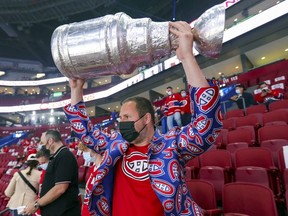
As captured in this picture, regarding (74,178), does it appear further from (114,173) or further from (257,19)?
(257,19)

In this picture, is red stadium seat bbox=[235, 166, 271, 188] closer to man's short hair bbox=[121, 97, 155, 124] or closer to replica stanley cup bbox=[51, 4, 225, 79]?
man's short hair bbox=[121, 97, 155, 124]

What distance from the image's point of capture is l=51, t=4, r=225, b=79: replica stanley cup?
2.66 ft

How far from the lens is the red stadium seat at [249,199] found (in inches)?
69.3

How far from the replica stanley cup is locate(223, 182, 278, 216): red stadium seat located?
4.71 ft

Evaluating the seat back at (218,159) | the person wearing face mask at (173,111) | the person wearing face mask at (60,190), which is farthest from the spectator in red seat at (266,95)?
the person wearing face mask at (60,190)

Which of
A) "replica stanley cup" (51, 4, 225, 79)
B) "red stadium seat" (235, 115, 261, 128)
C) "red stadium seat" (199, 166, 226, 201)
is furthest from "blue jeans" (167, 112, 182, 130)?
"replica stanley cup" (51, 4, 225, 79)

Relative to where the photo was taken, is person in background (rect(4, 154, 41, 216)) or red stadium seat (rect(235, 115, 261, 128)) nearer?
person in background (rect(4, 154, 41, 216))

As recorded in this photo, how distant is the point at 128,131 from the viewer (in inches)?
41.5

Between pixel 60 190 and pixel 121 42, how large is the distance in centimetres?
153

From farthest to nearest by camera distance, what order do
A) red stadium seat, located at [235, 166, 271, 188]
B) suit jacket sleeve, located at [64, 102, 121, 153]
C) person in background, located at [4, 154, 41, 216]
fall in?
person in background, located at [4, 154, 41, 216] → red stadium seat, located at [235, 166, 271, 188] → suit jacket sleeve, located at [64, 102, 121, 153]

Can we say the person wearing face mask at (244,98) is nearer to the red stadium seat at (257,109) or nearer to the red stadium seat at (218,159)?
the red stadium seat at (257,109)

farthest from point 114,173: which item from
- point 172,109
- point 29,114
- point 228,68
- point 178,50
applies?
point 29,114

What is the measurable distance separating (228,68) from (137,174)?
11.8 m

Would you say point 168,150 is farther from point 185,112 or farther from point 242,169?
point 185,112
